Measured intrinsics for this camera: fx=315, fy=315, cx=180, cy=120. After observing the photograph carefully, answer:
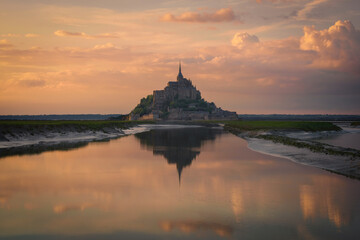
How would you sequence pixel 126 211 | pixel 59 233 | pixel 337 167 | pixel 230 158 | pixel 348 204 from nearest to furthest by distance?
pixel 59 233
pixel 126 211
pixel 348 204
pixel 337 167
pixel 230 158

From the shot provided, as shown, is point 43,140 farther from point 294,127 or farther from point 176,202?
point 294,127

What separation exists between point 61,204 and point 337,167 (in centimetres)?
1562

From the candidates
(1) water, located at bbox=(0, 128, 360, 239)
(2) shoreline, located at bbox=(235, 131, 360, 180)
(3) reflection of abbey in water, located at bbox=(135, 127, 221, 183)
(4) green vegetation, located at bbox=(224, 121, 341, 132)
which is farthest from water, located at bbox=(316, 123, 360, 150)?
(1) water, located at bbox=(0, 128, 360, 239)

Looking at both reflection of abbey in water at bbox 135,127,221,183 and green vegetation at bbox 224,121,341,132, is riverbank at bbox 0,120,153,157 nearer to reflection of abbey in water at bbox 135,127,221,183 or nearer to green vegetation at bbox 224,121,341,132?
reflection of abbey in water at bbox 135,127,221,183

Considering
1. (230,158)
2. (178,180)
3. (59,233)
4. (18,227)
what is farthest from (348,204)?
(230,158)

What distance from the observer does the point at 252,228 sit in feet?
30.2

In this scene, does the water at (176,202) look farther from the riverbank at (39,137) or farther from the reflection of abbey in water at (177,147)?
the riverbank at (39,137)

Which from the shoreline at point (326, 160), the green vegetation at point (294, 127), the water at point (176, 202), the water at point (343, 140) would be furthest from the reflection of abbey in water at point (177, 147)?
the green vegetation at point (294, 127)

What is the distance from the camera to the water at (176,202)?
9000 millimetres

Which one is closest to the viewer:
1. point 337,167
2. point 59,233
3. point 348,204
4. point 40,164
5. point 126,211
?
point 59,233

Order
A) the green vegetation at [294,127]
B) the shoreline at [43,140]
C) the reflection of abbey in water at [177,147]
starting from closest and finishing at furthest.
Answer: the reflection of abbey in water at [177,147] < the shoreline at [43,140] < the green vegetation at [294,127]

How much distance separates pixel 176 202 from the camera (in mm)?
11938

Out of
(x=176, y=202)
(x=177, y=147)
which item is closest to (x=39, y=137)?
(x=177, y=147)

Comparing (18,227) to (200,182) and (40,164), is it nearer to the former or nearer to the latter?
(200,182)
